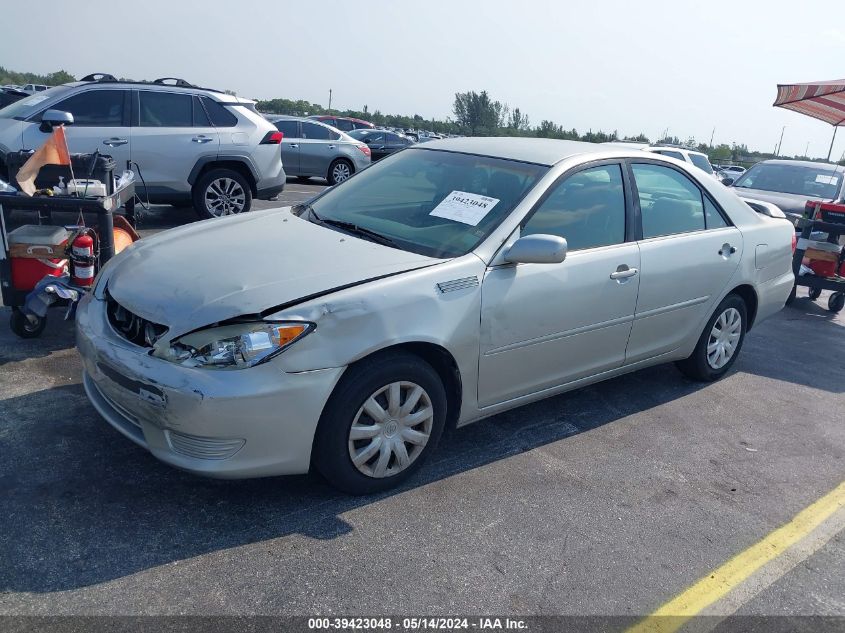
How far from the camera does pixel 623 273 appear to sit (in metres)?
4.32

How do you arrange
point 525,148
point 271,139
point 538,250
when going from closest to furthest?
point 538,250, point 525,148, point 271,139

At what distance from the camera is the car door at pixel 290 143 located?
15977 mm

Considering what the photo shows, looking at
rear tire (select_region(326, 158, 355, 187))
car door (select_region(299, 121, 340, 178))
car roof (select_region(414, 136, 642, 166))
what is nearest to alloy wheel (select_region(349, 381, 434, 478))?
car roof (select_region(414, 136, 642, 166))

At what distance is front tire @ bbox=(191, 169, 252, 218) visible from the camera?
30.4ft

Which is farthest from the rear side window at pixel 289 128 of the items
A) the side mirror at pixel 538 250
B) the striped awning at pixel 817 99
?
the side mirror at pixel 538 250

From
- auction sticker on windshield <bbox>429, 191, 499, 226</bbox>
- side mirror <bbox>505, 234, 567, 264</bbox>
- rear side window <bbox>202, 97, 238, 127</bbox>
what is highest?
rear side window <bbox>202, 97, 238, 127</bbox>

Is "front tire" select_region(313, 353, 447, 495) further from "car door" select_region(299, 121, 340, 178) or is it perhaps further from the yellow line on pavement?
"car door" select_region(299, 121, 340, 178)

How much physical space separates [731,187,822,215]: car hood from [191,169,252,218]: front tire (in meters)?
6.95

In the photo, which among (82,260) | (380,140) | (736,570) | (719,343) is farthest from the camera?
(380,140)

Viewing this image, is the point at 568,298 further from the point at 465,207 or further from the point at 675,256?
the point at 675,256

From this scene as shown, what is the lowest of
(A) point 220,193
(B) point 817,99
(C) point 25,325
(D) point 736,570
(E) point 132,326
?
(D) point 736,570

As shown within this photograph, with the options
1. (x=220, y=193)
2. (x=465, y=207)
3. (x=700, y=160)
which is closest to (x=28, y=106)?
(x=220, y=193)

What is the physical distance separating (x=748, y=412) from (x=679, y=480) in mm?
1383

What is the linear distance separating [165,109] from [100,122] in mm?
790
